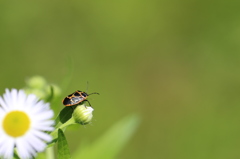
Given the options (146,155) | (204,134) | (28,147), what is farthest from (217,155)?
(28,147)

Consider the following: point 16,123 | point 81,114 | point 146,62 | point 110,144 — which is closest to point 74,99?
point 81,114

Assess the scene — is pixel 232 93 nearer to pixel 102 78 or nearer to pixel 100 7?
pixel 102 78

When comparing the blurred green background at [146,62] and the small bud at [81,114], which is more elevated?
the small bud at [81,114]

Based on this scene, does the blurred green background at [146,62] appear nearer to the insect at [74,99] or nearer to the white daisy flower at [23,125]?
the insect at [74,99]

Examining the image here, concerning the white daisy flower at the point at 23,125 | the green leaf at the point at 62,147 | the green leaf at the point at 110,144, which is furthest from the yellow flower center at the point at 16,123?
the green leaf at the point at 110,144

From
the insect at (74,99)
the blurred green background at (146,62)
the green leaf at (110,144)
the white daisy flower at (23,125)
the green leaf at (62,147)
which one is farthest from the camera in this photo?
the blurred green background at (146,62)

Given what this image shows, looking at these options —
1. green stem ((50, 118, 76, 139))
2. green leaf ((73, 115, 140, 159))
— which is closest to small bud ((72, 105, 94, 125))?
green stem ((50, 118, 76, 139))

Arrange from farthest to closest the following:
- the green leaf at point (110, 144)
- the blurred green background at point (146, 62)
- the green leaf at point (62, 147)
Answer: the blurred green background at point (146, 62) → the green leaf at point (110, 144) → the green leaf at point (62, 147)

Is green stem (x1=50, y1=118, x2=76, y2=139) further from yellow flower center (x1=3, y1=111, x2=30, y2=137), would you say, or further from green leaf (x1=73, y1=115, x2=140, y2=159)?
green leaf (x1=73, y1=115, x2=140, y2=159)
